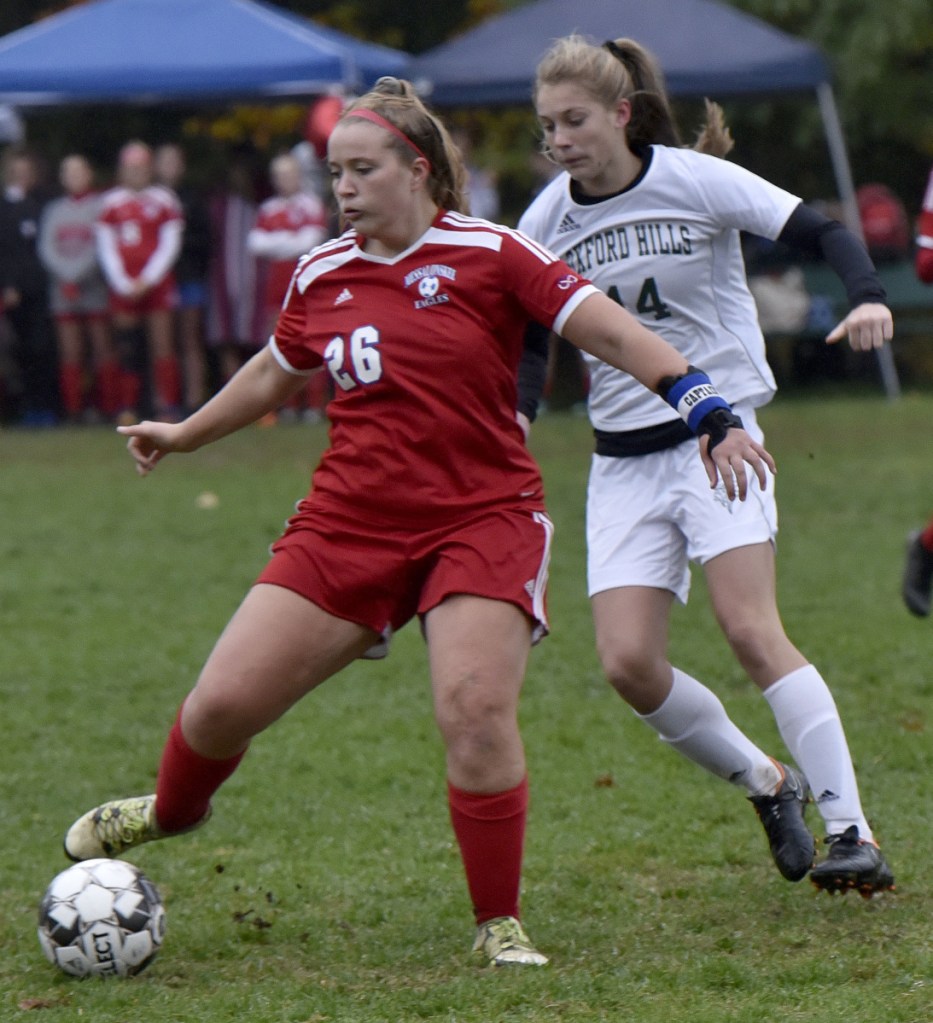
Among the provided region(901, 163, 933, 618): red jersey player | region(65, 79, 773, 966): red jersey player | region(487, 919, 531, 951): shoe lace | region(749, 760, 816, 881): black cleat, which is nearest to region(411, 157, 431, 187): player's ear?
region(65, 79, 773, 966): red jersey player

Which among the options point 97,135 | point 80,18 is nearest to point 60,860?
point 80,18

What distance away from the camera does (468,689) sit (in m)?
4.12

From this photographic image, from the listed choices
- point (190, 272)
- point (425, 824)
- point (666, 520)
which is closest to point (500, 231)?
point (666, 520)

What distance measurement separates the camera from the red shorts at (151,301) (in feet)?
52.7

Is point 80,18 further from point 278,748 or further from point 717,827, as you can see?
point 717,827

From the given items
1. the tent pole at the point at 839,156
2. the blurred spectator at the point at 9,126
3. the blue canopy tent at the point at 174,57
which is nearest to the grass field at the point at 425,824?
the blue canopy tent at the point at 174,57

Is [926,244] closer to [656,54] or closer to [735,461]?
[735,461]

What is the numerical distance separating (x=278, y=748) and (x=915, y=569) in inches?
98.6

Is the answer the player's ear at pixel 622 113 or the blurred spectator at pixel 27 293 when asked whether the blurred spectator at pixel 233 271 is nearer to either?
the blurred spectator at pixel 27 293

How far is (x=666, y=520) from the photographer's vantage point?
4.82 metres

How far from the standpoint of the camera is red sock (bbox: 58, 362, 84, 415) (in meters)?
16.7

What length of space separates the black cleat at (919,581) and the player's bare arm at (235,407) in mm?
3232

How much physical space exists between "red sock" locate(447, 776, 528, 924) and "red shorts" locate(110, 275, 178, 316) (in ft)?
40.2

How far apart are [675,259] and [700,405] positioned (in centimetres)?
89
